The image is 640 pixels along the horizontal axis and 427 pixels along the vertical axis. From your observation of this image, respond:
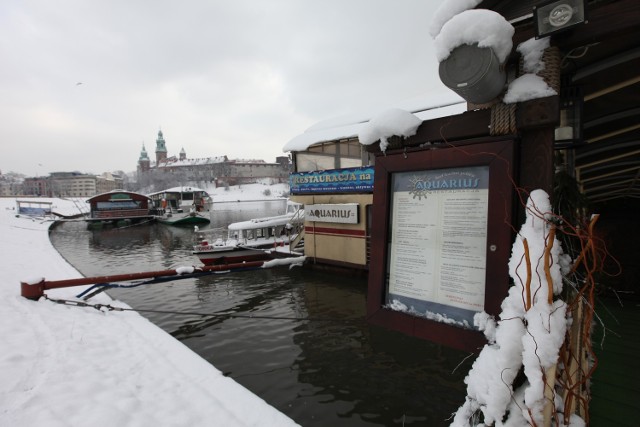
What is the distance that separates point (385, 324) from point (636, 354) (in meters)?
4.34

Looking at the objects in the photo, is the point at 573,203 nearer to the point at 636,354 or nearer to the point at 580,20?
the point at 580,20

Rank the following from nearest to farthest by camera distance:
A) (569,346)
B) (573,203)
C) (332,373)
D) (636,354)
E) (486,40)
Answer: (569,346) → (486,40) → (573,203) → (636,354) → (332,373)

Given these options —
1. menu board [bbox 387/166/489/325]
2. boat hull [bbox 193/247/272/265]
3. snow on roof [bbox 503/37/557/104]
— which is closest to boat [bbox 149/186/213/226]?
boat hull [bbox 193/247/272/265]

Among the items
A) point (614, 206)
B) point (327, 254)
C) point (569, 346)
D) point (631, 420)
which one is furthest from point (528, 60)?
point (327, 254)

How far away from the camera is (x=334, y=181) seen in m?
14.3

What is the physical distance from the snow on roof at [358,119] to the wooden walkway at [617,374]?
8373mm

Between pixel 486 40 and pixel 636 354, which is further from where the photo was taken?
pixel 636 354

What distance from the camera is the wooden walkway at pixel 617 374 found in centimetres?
Answer: 348

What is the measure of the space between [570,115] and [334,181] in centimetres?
1130

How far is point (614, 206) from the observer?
30.5 ft

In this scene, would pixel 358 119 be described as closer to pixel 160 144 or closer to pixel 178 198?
pixel 178 198

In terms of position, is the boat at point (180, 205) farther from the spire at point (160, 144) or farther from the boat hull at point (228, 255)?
the spire at point (160, 144)

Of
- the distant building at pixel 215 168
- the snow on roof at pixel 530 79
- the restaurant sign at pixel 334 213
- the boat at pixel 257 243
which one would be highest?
the distant building at pixel 215 168

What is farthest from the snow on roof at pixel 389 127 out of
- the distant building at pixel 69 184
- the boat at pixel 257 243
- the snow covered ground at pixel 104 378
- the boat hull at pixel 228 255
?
the distant building at pixel 69 184
